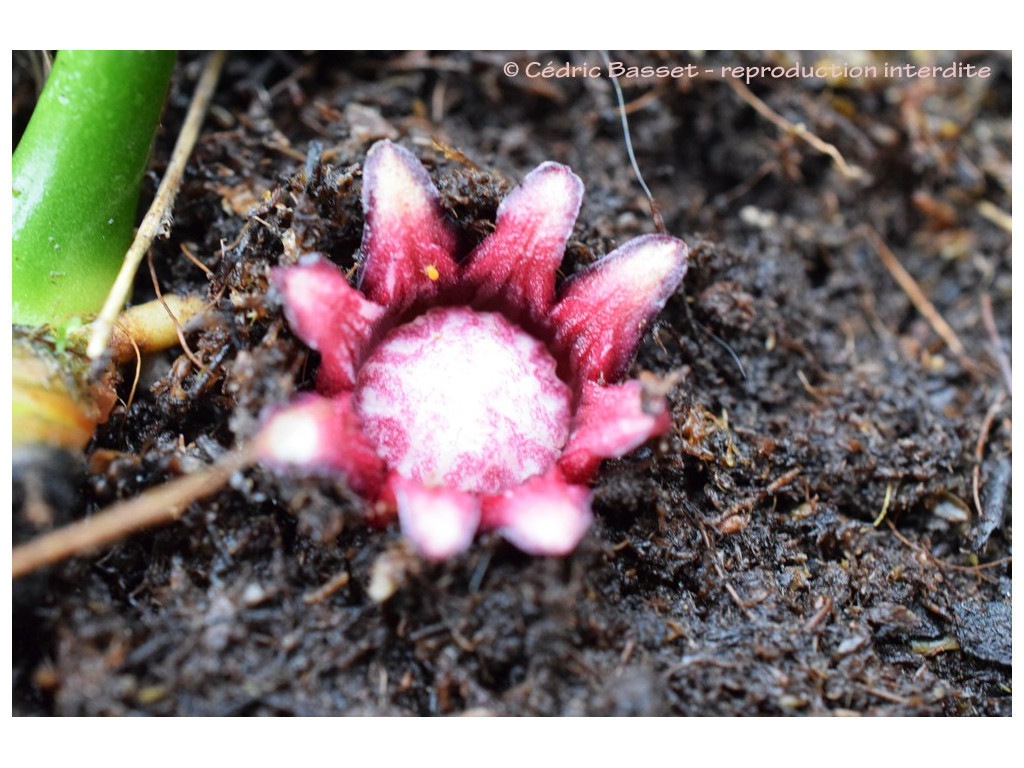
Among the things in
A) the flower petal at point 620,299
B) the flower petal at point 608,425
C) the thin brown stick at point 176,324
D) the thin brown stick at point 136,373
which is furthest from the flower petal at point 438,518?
the thin brown stick at point 136,373

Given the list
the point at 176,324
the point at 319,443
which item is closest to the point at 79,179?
the point at 176,324

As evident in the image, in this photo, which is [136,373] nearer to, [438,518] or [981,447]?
[438,518]

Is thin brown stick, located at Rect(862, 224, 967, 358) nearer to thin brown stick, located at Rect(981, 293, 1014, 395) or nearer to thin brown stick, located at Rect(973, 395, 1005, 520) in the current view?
thin brown stick, located at Rect(981, 293, 1014, 395)

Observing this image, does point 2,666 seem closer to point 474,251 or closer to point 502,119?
point 474,251

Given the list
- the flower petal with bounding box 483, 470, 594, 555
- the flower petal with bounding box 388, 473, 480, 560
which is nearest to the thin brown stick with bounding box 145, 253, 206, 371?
the flower petal with bounding box 388, 473, 480, 560

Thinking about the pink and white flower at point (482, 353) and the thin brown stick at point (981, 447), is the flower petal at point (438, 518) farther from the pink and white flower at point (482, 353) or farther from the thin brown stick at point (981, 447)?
the thin brown stick at point (981, 447)

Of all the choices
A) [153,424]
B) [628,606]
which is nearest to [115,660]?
[153,424]
